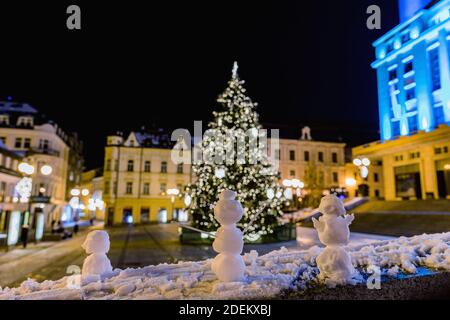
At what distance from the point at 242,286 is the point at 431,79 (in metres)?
35.1

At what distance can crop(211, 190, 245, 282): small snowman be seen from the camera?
3.89 meters

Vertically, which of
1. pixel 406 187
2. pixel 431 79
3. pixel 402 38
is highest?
pixel 402 38

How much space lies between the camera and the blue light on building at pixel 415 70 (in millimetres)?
28797

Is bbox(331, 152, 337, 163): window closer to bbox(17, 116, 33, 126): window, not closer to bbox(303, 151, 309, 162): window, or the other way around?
bbox(303, 151, 309, 162): window

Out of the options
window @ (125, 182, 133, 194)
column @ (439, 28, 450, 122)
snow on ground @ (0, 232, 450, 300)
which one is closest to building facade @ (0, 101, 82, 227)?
window @ (125, 182, 133, 194)

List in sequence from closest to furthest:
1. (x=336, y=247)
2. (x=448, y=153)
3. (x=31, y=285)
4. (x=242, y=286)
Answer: (x=242, y=286) < (x=336, y=247) < (x=31, y=285) < (x=448, y=153)

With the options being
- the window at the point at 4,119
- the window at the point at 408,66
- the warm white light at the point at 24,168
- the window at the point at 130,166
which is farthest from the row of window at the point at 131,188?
the window at the point at 408,66

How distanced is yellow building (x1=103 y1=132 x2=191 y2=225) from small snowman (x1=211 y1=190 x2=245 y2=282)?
4101 cm

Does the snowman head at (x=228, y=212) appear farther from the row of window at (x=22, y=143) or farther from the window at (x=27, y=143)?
the window at (x=27, y=143)

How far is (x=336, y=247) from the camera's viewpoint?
403 centimetres

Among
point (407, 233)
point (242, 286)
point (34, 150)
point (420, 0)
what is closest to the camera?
point (242, 286)

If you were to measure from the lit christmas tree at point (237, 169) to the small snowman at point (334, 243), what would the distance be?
42.9ft
